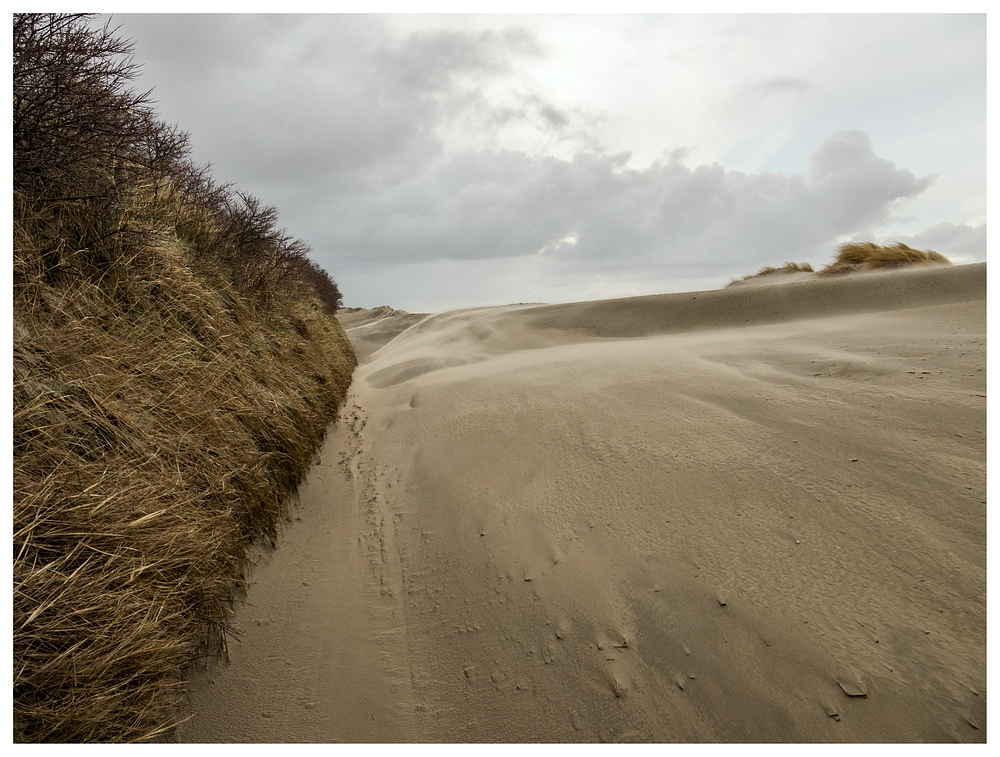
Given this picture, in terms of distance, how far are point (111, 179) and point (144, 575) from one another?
272 cm

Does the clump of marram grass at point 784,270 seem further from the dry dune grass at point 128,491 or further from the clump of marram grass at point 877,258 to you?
the dry dune grass at point 128,491

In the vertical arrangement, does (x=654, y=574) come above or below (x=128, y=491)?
below

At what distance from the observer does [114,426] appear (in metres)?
2.05

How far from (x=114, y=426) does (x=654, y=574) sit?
226 cm

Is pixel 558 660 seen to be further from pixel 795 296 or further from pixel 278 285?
pixel 795 296

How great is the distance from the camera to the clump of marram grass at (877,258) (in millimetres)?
8141

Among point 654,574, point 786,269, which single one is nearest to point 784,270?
point 786,269

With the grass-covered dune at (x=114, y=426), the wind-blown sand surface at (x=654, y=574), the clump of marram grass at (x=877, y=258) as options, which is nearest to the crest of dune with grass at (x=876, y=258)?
the clump of marram grass at (x=877, y=258)

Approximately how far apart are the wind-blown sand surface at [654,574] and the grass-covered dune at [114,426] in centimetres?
31

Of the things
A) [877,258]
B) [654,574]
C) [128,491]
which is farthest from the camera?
[877,258]

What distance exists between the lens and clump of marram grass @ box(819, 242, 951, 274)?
8141mm

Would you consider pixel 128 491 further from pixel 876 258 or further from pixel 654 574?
pixel 876 258

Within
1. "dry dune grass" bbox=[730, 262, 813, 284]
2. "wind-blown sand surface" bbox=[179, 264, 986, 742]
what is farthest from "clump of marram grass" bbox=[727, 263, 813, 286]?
"wind-blown sand surface" bbox=[179, 264, 986, 742]

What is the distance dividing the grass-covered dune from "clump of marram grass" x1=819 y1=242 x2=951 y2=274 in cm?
894
